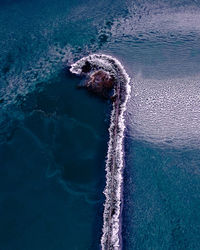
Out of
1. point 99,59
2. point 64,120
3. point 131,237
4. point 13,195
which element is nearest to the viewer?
point 131,237

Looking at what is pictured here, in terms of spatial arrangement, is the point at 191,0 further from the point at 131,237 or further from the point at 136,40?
the point at 131,237

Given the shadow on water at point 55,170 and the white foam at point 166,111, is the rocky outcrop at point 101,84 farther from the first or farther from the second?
the white foam at point 166,111

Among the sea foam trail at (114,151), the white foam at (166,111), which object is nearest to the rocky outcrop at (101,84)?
the sea foam trail at (114,151)

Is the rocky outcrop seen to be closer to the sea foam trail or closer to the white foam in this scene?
the sea foam trail

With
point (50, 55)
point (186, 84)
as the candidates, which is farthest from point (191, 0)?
point (50, 55)

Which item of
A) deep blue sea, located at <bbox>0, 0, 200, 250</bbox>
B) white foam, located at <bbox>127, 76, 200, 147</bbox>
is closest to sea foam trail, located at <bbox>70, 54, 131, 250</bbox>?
deep blue sea, located at <bbox>0, 0, 200, 250</bbox>

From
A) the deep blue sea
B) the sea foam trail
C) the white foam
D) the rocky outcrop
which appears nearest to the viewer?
the sea foam trail
